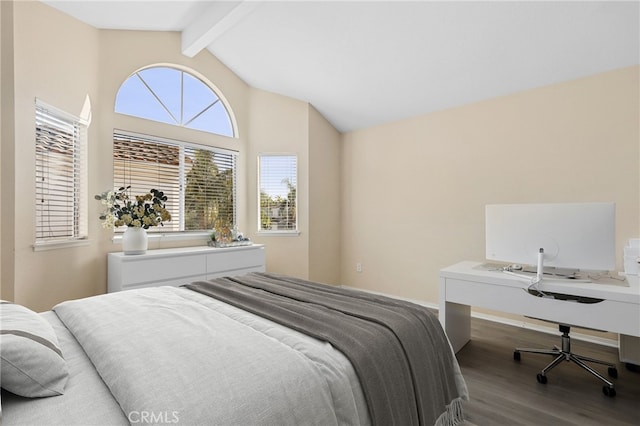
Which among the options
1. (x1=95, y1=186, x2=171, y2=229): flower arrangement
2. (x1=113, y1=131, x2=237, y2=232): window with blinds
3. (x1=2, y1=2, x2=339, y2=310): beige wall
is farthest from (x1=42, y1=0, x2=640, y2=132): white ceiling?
(x1=95, y1=186, x2=171, y2=229): flower arrangement

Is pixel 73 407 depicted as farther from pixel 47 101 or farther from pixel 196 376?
pixel 47 101

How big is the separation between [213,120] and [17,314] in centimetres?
338

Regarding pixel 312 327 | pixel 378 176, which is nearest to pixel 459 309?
pixel 312 327

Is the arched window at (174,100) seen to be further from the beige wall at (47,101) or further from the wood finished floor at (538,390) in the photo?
the wood finished floor at (538,390)

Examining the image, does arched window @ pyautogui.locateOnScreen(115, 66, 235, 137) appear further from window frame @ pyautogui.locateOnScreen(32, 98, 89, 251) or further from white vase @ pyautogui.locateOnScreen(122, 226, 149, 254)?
white vase @ pyautogui.locateOnScreen(122, 226, 149, 254)

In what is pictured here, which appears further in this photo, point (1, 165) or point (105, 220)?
point (105, 220)

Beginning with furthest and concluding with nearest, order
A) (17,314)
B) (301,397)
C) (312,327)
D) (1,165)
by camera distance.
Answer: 1. (1,165)
2. (312,327)
3. (17,314)
4. (301,397)

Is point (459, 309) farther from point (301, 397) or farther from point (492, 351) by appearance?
point (301, 397)

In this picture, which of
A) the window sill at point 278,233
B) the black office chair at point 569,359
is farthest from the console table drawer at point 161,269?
the black office chair at point 569,359

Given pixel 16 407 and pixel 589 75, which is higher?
pixel 589 75

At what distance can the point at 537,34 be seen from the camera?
8.14ft

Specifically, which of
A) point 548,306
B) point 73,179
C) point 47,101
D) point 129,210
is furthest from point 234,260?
point 548,306

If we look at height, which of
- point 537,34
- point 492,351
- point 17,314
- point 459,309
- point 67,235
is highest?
point 537,34

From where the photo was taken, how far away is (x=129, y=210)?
118 inches
